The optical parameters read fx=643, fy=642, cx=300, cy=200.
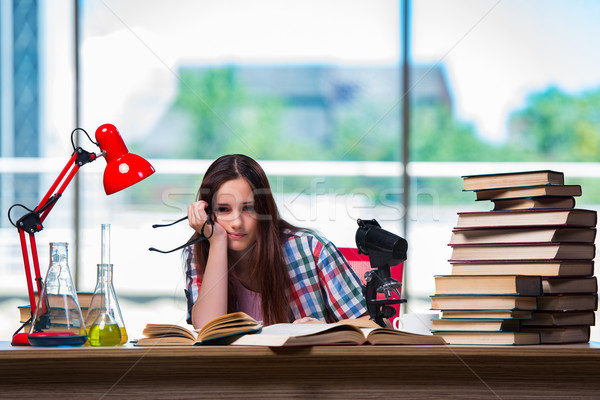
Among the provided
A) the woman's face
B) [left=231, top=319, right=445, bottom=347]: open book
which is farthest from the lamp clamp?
the woman's face

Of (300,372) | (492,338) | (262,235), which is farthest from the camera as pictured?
(262,235)

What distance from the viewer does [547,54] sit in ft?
11.6

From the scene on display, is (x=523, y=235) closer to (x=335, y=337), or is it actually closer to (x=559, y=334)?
(x=559, y=334)

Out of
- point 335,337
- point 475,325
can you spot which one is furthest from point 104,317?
point 475,325

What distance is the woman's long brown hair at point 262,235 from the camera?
1.85 meters

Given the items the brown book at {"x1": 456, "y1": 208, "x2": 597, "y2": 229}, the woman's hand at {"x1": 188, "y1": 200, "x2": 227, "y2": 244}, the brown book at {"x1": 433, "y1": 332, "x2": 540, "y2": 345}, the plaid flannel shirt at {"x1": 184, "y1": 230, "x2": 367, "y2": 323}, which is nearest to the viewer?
the brown book at {"x1": 433, "y1": 332, "x2": 540, "y2": 345}

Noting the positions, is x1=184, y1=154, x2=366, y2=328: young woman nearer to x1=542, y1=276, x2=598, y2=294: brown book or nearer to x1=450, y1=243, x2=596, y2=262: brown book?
x1=450, y1=243, x2=596, y2=262: brown book

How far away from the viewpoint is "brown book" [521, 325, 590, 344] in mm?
1156

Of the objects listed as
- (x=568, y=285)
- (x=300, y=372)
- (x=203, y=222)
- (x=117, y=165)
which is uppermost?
(x=117, y=165)

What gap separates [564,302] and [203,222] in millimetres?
970

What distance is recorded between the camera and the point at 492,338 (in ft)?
3.65

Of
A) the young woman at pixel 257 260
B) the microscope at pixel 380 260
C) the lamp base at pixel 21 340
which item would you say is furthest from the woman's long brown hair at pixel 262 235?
the lamp base at pixel 21 340

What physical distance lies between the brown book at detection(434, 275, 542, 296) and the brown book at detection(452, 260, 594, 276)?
48 mm

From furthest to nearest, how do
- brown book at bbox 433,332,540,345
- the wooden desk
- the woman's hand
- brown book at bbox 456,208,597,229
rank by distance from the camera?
the woman's hand < brown book at bbox 456,208,597,229 < brown book at bbox 433,332,540,345 < the wooden desk
